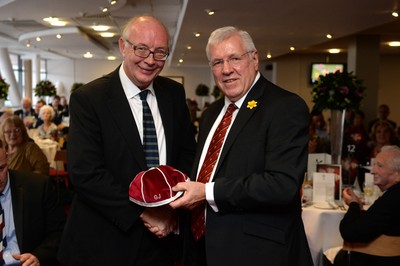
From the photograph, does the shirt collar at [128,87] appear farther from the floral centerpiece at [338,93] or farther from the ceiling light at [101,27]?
the ceiling light at [101,27]

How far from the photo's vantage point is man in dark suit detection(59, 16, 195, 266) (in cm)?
193

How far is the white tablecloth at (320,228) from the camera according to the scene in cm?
375

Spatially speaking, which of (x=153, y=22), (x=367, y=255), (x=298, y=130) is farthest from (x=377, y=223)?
(x=153, y=22)

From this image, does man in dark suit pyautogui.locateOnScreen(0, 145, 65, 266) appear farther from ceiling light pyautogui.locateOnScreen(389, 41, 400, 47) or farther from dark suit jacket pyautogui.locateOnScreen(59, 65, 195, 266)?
ceiling light pyautogui.locateOnScreen(389, 41, 400, 47)

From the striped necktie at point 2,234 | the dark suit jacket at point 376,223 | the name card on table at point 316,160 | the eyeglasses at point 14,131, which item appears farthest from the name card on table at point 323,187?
the eyeglasses at point 14,131

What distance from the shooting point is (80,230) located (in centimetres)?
204

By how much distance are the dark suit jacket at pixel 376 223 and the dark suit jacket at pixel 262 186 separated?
1.22 m

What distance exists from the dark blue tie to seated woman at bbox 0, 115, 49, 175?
321cm

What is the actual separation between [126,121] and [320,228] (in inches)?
90.5

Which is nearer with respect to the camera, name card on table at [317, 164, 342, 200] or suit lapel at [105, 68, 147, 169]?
suit lapel at [105, 68, 147, 169]

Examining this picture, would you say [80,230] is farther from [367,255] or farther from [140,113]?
[367,255]

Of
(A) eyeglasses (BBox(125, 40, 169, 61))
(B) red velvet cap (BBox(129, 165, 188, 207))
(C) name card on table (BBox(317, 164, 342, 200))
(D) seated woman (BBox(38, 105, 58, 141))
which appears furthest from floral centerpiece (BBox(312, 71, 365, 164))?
(D) seated woman (BBox(38, 105, 58, 141))

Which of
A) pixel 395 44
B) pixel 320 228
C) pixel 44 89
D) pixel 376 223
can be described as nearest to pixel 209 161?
pixel 376 223

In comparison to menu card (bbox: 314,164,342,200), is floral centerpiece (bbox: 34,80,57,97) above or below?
above
